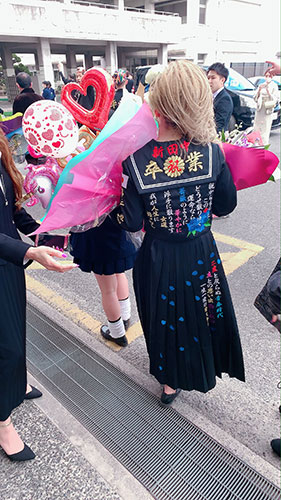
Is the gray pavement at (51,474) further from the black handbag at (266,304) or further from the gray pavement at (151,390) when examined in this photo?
the black handbag at (266,304)

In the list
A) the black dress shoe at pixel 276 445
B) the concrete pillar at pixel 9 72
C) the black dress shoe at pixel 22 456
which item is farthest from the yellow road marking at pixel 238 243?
the concrete pillar at pixel 9 72

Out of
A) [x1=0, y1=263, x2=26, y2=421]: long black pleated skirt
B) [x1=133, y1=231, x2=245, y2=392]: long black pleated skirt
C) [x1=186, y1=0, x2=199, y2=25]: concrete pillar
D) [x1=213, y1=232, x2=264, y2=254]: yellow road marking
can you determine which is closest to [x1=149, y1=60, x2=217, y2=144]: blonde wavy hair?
[x1=133, y1=231, x2=245, y2=392]: long black pleated skirt

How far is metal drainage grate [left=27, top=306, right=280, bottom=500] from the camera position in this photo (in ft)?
5.70

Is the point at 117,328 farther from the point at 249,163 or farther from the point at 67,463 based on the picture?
the point at 249,163

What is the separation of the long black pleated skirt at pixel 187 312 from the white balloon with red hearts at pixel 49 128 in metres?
0.65

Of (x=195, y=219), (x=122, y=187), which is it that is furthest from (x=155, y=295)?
(x=122, y=187)

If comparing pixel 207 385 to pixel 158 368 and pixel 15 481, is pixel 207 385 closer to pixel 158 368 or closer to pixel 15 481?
pixel 158 368

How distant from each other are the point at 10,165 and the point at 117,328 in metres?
1.40

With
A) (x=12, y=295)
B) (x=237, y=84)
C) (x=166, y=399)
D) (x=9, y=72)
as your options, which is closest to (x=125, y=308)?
(x=166, y=399)

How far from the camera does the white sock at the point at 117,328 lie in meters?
2.60

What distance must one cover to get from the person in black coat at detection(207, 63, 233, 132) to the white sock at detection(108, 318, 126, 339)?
281 centimetres

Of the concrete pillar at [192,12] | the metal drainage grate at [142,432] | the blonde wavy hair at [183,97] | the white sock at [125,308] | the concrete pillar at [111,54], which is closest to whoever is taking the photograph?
the blonde wavy hair at [183,97]

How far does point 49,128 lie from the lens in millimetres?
1755

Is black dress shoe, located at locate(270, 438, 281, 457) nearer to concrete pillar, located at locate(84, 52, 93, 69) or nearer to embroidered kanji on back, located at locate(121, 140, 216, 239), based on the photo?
embroidered kanji on back, located at locate(121, 140, 216, 239)
